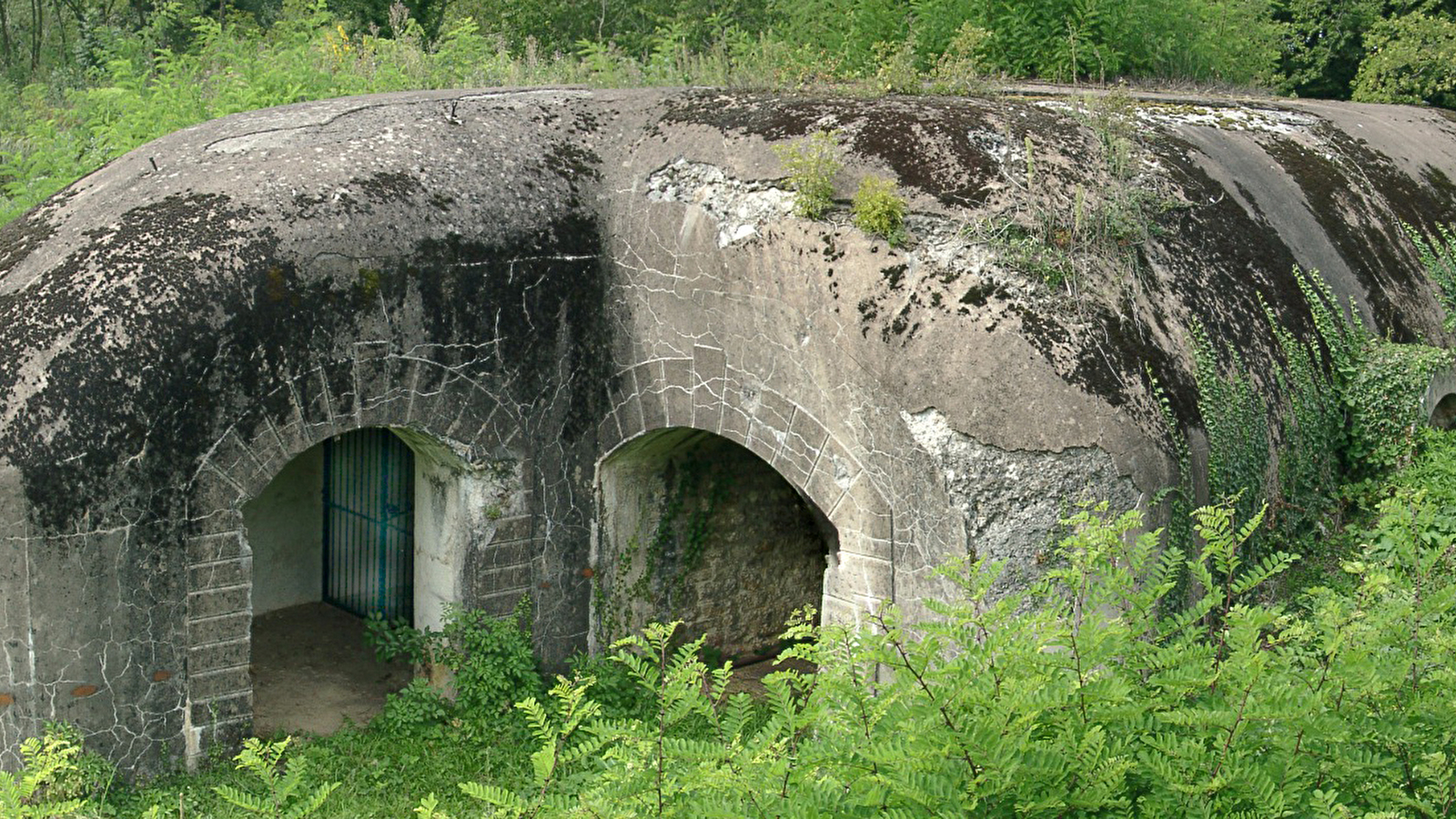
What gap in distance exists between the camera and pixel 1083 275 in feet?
22.7

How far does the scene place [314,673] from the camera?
8.65 m

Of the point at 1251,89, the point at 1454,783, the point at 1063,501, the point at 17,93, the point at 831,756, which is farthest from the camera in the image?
the point at 17,93

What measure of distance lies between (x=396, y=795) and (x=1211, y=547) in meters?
4.64

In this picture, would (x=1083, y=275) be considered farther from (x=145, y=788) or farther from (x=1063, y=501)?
(x=145, y=788)

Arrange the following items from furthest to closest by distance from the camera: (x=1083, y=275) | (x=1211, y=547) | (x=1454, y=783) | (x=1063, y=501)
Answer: (x=1083, y=275) → (x=1063, y=501) → (x=1211, y=547) → (x=1454, y=783)

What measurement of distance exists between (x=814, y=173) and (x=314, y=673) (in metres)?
4.36

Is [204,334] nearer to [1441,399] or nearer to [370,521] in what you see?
[370,521]

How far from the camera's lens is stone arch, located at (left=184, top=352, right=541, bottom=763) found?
6.84 meters

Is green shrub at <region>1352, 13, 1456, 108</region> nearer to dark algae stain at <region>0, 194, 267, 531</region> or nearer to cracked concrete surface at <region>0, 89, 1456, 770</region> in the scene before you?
cracked concrete surface at <region>0, 89, 1456, 770</region>

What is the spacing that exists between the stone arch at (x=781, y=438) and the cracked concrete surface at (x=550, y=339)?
0.06 feet

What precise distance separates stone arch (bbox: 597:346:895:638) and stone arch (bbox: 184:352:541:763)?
26.9 inches

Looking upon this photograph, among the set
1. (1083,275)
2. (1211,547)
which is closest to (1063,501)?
(1083,275)

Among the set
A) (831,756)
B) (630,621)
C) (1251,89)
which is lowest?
(630,621)

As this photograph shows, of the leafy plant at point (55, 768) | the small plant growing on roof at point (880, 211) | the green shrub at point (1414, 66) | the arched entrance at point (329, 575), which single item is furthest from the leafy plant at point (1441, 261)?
the leafy plant at point (55, 768)
